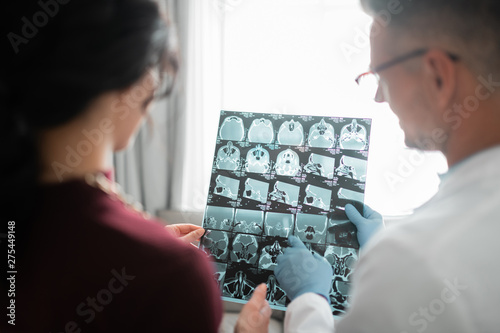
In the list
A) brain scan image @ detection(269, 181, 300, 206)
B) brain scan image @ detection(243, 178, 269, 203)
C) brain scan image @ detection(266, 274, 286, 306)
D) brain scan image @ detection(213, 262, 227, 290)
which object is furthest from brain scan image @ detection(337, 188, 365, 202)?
brain scan image @ detection(213, 262, 227, 290)

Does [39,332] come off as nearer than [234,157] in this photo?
Yes

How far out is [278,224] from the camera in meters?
1.47

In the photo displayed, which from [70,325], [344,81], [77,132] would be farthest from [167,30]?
[344,81]

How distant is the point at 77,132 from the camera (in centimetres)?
67

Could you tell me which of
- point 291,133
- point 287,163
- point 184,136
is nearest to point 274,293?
point 287,163

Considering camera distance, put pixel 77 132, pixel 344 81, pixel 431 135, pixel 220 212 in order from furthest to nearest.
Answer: pixel 344 81
pixel 220 212
pixel 431 135
pixel 77 132

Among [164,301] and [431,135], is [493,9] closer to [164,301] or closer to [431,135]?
[431,135]

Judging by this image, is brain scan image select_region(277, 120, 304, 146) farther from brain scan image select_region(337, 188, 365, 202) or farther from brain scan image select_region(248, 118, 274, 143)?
brain scan image select_region(337, 188, 365, 202)

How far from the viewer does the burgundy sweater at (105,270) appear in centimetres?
69

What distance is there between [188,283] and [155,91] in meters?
0.35

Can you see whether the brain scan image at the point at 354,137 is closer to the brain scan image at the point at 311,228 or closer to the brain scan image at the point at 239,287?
the brain scan image at the point at 311,228

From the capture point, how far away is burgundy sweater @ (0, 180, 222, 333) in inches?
27.3

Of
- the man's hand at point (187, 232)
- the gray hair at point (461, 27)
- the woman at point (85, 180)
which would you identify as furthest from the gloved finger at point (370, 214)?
the woman at point (85, 180)

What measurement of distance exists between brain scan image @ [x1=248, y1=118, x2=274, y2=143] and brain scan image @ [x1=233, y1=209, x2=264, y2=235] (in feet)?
0.90
